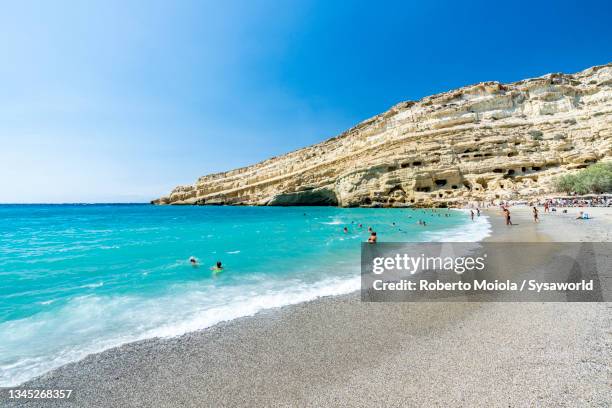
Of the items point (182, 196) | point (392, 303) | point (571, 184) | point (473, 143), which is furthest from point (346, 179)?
point (182, 196)

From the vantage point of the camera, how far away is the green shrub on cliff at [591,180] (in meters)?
34.2

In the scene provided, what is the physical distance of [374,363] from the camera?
3.59m

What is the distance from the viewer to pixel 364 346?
407 cm

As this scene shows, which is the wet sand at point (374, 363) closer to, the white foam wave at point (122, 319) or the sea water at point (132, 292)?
the white foam wave at point (122, 319)

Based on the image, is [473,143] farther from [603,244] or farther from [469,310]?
[469,310]

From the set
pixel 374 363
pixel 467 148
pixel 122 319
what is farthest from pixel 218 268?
pixel 467 148

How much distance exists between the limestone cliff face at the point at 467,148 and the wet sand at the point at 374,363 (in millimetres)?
45185

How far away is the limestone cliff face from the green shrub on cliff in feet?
10.7

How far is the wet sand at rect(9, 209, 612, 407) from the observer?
2.96 m

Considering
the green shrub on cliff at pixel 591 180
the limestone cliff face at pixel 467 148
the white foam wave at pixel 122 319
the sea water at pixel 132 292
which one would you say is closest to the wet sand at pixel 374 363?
the white foam wave at pixel 122 319

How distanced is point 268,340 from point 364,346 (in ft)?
4.82

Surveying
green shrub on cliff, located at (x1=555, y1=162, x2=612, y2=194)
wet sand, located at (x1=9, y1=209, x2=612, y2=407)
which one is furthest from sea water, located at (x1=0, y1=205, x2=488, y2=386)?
green shrub on cliff, located at (x1=555, y1=162, x2=612, y2=194)

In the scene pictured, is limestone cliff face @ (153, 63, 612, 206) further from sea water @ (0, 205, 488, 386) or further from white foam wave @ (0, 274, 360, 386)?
white foam wave @ (0, 274, 360, 386)

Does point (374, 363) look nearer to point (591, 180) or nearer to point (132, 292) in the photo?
point (132, 292)
